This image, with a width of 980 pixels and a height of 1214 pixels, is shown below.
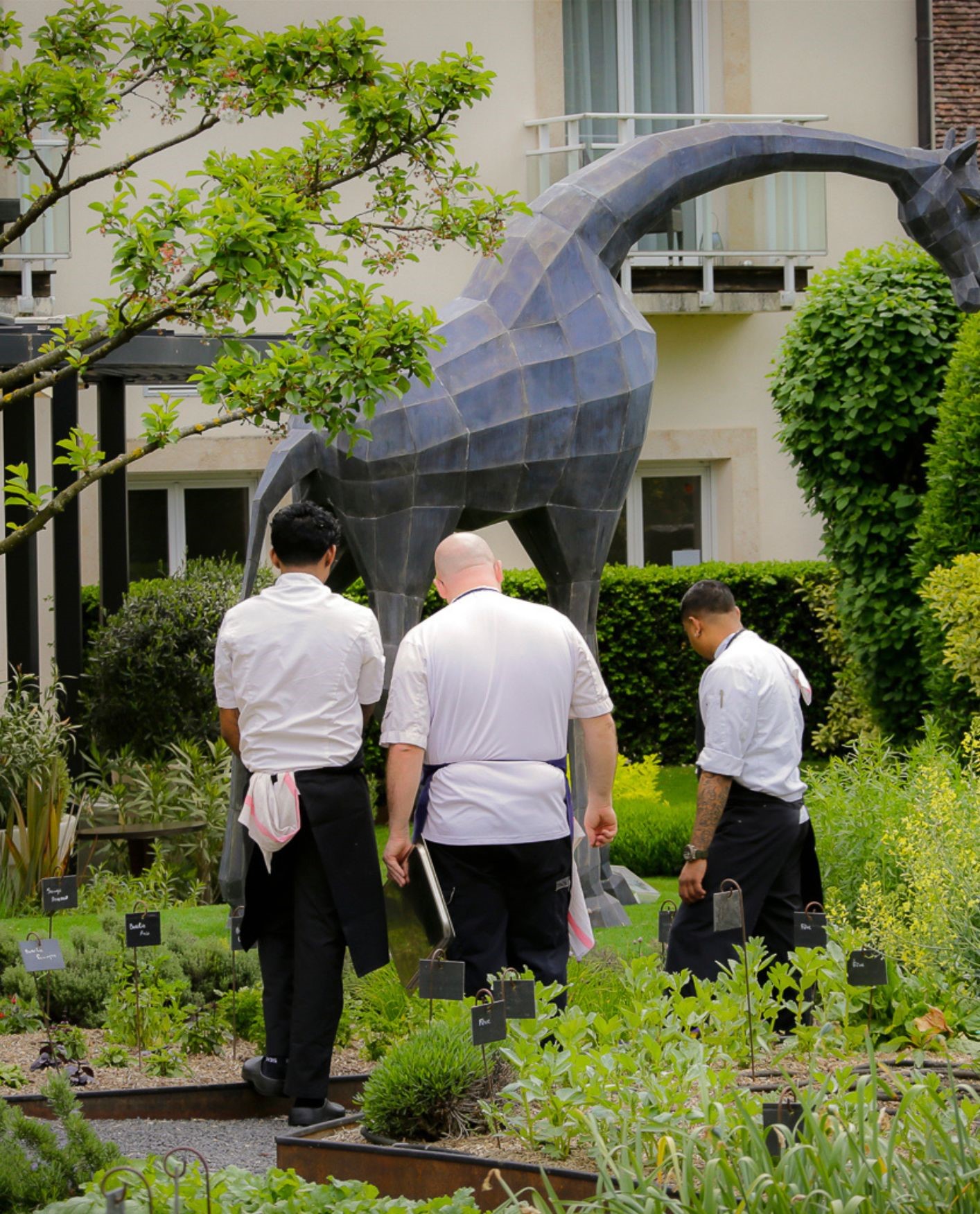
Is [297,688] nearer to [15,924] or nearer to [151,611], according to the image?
[15,924]

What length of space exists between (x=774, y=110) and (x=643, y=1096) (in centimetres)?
1396

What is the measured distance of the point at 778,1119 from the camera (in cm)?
359

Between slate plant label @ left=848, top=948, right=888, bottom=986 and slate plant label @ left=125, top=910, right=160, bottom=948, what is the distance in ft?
7.35

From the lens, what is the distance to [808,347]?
1130 centimetres

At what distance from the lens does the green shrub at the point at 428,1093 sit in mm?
4215

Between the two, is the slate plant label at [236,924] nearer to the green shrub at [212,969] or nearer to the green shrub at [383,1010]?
the green shrub at [212,969]

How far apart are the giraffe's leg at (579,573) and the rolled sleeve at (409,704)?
1.95 m

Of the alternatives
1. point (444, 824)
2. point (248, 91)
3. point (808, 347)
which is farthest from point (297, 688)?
point (808, 347)

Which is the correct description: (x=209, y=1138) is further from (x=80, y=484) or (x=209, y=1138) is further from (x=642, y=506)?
(x=642, y=506)

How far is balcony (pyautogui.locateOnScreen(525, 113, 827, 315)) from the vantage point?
15453 mm

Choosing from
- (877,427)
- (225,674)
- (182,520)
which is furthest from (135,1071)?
(182,520)

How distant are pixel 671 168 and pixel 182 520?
9.18 m

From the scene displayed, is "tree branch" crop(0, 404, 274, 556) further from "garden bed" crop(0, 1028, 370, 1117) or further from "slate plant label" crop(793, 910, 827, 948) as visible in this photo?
"slate plant label" crop(793, 910, 827, 948)

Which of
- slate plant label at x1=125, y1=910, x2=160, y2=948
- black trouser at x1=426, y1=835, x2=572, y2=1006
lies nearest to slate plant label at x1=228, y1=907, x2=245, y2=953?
slate plant label at x1=125, y1=910, x2=160, y2=948
